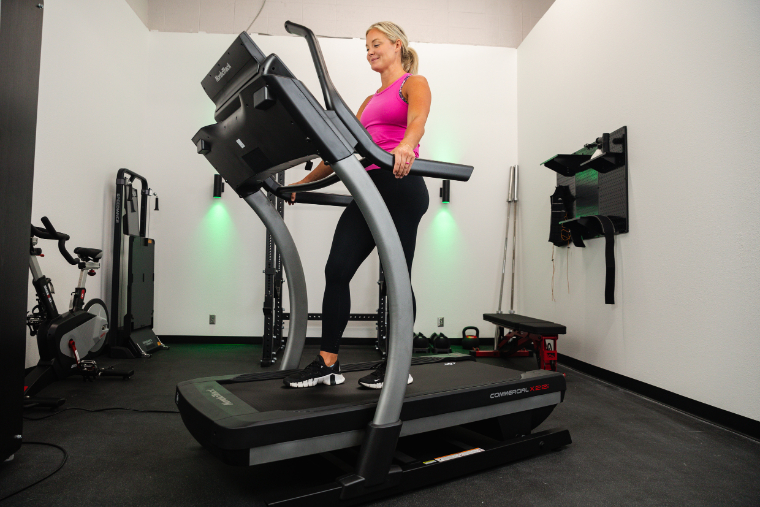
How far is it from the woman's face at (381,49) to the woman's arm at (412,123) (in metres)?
0.14

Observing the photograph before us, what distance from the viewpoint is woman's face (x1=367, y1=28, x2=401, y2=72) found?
1.67 meters

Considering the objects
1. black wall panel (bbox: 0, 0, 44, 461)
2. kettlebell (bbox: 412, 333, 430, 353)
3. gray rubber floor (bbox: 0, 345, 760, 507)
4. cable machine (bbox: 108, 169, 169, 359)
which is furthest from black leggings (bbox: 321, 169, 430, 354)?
cable machine (bbox: 108, 169, 169, 359)

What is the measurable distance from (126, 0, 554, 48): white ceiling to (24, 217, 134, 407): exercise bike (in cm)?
296

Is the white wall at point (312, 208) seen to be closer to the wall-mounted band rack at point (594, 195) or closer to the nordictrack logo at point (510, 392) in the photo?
the wall-mounted band rack at point (594, 195)

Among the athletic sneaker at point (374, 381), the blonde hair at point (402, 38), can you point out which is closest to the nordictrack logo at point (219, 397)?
the athletic sneaker at point (374, 381)

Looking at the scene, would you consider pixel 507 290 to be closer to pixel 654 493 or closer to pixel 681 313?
pixel 681 313

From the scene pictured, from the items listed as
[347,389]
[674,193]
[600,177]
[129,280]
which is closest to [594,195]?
[600,177]

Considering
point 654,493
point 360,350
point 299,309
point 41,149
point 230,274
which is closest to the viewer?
point 654,493

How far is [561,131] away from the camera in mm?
Result: 3729

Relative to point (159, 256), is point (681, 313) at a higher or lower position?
lower

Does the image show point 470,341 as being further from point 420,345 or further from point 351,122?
point 351,122

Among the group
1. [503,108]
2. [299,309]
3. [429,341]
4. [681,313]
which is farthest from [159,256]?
[681,313]

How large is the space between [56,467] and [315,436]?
0.95m

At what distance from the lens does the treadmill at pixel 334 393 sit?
1.23 metres
